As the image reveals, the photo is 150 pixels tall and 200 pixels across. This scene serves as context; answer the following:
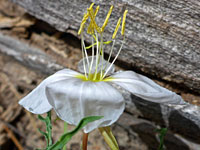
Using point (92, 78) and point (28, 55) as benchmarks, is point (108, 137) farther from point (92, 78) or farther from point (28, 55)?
point (28, 55)

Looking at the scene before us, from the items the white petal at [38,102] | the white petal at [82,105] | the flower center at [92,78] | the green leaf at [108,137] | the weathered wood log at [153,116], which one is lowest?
the weathered wood log at [153,116]

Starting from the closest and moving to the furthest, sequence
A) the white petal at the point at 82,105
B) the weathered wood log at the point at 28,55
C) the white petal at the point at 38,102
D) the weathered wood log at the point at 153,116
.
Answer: the white petal at the point at 82,105 → the white petal at the point at 38,102 → the weathered wood log at the point at 153,116 → the weathered wood log at the point at 28,55

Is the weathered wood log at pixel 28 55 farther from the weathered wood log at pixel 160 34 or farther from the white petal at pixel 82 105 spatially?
the white petal at pixel 82 105

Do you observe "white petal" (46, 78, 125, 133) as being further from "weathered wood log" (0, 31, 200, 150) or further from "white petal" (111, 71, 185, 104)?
"weathered wood log" (0, 31, 200, 150)

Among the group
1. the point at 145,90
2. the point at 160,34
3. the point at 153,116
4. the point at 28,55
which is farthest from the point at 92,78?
the point at 28,55

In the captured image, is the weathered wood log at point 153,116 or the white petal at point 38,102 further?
the weathered wood log at point 153,116

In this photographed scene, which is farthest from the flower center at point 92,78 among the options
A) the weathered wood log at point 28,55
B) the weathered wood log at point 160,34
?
the weathered wood log at point 28,55
